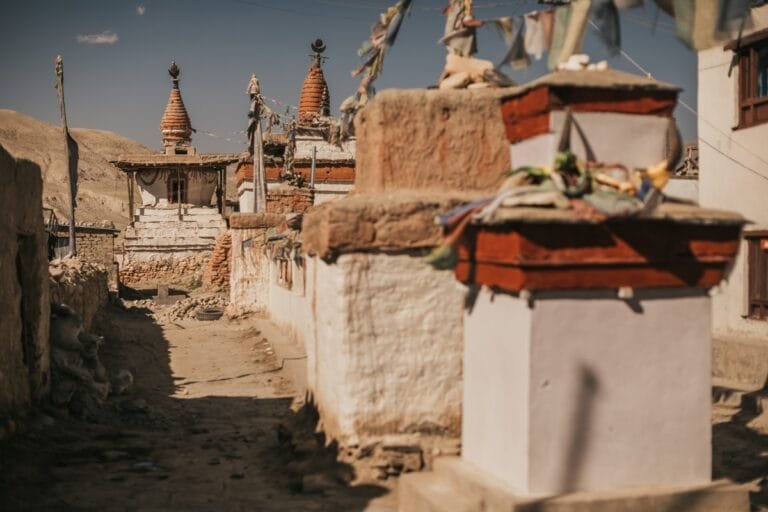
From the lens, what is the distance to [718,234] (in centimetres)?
400

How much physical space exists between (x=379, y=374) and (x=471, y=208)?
132 cm

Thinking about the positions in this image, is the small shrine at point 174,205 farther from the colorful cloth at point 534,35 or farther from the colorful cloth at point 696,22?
the colorful cloth at point 696,22

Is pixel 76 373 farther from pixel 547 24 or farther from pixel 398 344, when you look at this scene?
pixel 547 24

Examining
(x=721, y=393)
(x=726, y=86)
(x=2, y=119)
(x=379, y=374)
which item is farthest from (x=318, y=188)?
(x=2, y=119)

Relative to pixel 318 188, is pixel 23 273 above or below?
below

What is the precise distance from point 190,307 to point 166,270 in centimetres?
1328

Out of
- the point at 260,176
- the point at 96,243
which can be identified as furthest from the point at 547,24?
the point at 96,243

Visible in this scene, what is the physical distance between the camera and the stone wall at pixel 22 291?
677 cm

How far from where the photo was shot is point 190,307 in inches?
857

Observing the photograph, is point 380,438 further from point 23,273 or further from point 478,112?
point 23,273

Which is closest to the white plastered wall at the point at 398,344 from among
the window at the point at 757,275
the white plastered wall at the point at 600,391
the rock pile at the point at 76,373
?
the white plastered wall at the point at 600,391

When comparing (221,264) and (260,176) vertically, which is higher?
(260,176)

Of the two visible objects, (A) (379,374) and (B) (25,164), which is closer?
(A) (379,374)

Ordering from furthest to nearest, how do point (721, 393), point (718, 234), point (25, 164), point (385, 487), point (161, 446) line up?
point (721, 393) → point (25, 164) → point (161, 446) → point (385, 487) → point (718, 234)
